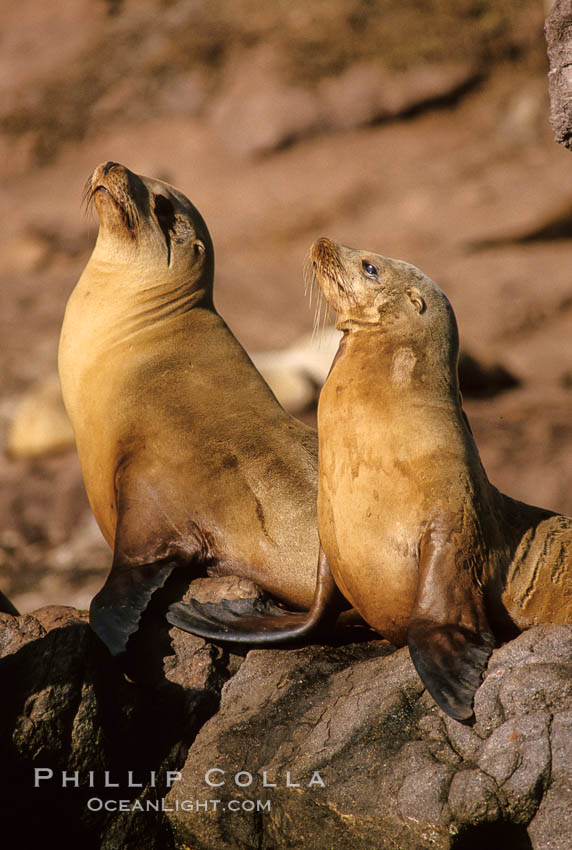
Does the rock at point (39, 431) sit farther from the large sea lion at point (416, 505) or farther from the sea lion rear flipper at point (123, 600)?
the large sea lion at point (416, 505)

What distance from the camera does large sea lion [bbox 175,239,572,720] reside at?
12.7ft

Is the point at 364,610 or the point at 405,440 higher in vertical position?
the point at 405,440

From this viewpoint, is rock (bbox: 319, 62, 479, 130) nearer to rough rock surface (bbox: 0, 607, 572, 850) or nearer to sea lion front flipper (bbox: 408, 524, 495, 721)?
rough rock surface (bbox: 0, 607, 572, 850)

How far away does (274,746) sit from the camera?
3.76 meters

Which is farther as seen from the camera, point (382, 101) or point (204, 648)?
point (382, 101)

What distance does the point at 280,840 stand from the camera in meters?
3.53

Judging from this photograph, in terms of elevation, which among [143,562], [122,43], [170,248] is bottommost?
[143,562]

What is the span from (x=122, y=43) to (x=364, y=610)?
16638 mm

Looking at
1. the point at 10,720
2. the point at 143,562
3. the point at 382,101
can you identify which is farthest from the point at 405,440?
the point at 382,101

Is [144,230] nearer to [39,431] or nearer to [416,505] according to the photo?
[416,505]

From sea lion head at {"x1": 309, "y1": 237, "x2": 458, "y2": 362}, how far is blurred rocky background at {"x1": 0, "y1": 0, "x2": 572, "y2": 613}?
899cm

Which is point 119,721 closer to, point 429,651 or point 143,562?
point 143,562

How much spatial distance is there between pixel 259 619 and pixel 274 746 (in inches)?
32.2

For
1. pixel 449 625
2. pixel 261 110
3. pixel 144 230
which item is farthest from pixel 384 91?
pixel 449 625
